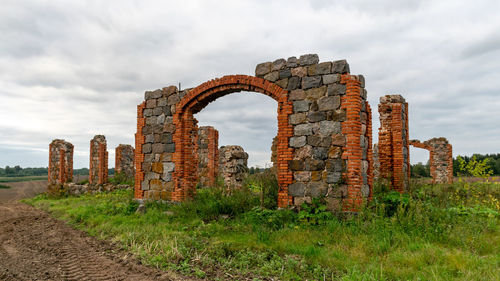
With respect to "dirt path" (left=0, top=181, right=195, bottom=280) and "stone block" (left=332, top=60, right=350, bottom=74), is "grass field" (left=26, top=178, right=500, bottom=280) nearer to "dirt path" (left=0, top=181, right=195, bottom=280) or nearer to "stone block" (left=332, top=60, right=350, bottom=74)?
"dirt path" (left=0, top=181, right=195, bottom=280)

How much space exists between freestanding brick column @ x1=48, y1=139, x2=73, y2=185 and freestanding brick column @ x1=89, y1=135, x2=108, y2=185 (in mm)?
3213

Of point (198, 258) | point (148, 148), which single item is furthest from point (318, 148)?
point (148, 148)

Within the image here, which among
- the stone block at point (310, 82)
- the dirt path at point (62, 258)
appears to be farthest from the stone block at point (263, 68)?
the dirt path at point (62, 258)

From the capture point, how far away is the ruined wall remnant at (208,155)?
17.7 m

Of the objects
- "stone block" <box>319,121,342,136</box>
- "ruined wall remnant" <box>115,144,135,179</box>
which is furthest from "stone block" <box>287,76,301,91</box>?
"ruined wall remnant" <box>115,144,135,179</box>

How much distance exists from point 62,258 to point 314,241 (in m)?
4.38

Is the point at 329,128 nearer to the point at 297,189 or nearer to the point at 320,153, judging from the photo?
the point at 320,153

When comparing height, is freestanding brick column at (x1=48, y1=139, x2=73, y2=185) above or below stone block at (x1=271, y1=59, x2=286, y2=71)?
below

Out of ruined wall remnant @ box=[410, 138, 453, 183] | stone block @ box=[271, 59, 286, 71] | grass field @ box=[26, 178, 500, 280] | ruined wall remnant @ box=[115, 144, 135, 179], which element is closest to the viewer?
grass field @ box=[26, 178, 500, 280]

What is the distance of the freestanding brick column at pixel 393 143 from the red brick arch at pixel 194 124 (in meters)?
3.97

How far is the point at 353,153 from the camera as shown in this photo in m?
6.68

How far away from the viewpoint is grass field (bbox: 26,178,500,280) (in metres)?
4.25

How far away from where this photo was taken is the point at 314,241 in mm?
5379

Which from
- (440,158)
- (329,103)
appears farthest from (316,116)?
(440,158)
